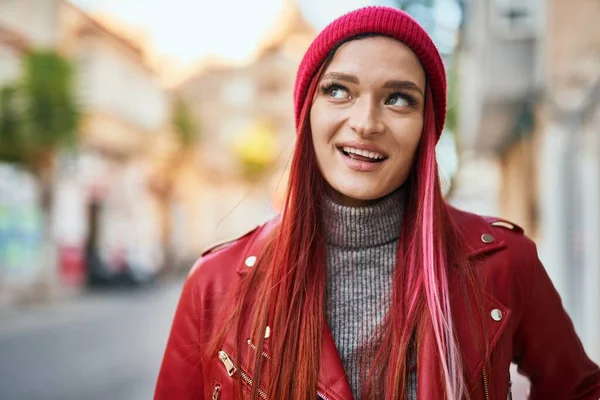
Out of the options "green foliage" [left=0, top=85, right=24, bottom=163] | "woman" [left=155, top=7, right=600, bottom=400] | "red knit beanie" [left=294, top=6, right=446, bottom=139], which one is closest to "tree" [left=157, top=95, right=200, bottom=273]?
"green foliage" [left=0, top=85, right=24, bottom=163]

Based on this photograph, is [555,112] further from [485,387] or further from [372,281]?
[485,387]

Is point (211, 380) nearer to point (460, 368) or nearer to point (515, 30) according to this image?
point (460, 368)

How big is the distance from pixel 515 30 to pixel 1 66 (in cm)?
1414

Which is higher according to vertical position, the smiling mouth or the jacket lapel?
the smiling mouth

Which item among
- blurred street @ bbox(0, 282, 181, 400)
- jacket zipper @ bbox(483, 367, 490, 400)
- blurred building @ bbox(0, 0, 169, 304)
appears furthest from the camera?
blurred building @ bbox(0, 0, 169, 304)

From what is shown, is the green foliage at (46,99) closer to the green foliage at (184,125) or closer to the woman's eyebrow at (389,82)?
the green foliage at (184,125)

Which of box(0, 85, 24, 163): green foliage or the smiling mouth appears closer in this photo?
the smiling mouth

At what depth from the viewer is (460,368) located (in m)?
1.61

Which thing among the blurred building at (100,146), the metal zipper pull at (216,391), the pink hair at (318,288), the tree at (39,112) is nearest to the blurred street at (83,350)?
the blurred building at (100,146)

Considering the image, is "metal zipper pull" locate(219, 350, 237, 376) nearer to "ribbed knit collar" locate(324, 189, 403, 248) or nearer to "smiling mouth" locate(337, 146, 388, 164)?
"ribbed knit collar" locate(324, 189, 403, 248)

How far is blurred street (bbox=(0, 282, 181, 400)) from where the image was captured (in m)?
7.44

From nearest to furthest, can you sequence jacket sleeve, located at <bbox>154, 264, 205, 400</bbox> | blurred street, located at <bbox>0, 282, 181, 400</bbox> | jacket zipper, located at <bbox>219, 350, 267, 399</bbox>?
jacket zipper, located at <bbox>219, 350, 267, 399</bbox>
jacket sleeve, located at <bbox>154, 264, 205, 400</bbox>
blurred street, located at <bbox>0, 282, 181, 400</bbox>

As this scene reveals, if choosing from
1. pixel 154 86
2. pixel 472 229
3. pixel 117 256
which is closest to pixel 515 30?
pixel 472 229

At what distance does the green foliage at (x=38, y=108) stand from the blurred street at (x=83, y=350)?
394cm
